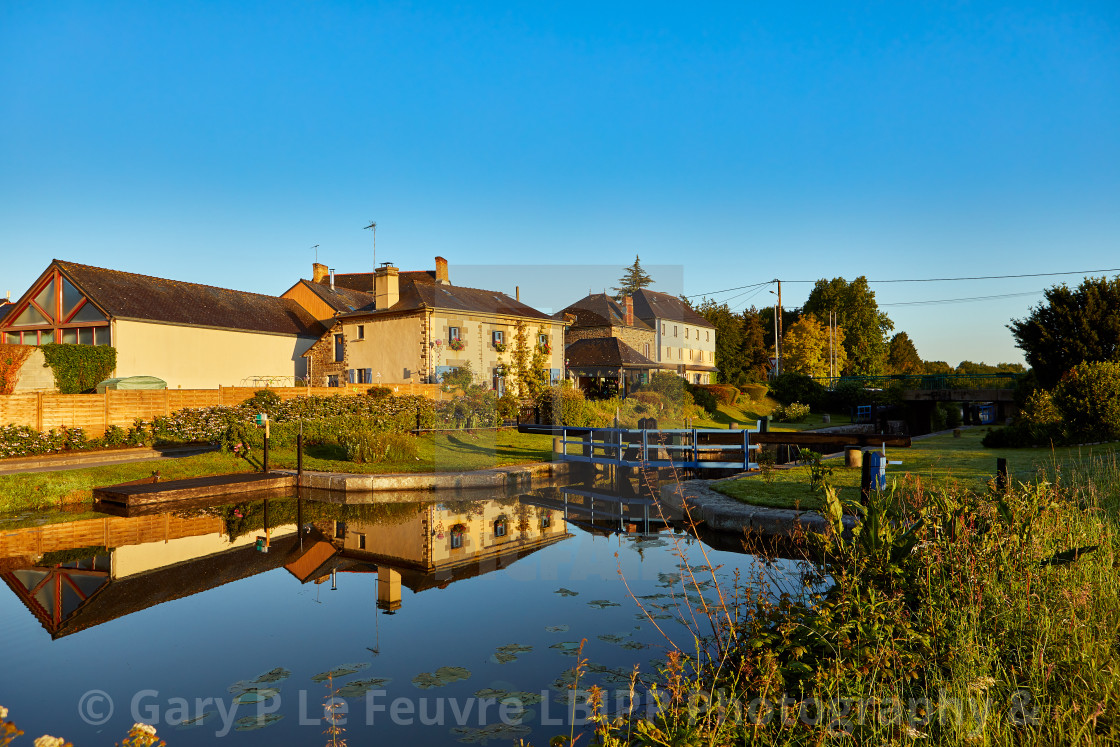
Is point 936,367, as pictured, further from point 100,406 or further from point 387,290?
point 100,406

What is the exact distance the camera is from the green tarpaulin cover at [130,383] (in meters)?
25.4

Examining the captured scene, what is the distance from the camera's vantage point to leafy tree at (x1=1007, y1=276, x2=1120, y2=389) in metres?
21.2

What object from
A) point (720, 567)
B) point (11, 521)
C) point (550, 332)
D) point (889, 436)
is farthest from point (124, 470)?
point (550, 332)

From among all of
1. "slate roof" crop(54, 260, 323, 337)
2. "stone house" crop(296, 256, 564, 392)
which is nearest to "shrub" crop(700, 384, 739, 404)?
"stone house" crop(296, 256, 564, 392)

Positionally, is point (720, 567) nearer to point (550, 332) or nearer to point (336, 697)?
point (336, 697)

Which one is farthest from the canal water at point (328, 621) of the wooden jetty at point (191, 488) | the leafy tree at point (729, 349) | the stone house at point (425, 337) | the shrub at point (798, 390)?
the leafy tree at point (729, 349)

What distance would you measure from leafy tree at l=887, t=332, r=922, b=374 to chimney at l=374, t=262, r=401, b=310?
200ft

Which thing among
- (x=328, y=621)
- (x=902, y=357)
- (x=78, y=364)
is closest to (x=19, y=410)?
(x=78, y=364)

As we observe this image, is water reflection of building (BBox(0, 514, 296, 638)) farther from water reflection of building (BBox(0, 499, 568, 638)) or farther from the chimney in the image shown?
the chimney

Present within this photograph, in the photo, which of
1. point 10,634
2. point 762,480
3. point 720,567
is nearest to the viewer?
point 10,634

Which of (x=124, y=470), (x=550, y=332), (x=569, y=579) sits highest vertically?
(x=550, y=332)

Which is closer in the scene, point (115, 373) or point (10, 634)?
point (10, 634)

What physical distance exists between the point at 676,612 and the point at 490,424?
1814cm

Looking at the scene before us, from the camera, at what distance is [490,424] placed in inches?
975
